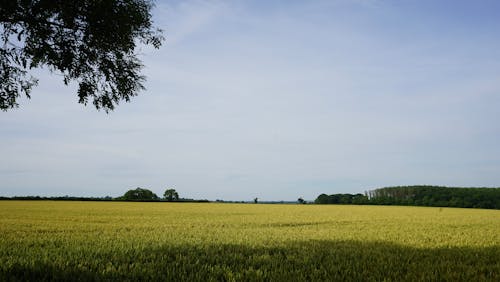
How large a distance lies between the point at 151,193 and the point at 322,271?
119 m

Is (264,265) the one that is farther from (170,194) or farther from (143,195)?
(170,194)

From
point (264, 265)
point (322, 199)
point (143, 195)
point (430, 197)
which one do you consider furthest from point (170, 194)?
point (264, 265)

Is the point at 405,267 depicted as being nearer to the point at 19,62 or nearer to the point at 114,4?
the point at 114,4

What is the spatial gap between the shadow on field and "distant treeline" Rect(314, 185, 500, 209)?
107023 mm

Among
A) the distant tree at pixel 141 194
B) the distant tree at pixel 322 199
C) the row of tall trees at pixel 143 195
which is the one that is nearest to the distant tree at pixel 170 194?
the row of tall trees at pixel 143 195

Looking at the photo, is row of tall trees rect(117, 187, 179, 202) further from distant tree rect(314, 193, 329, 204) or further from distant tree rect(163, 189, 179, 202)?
distant tree rect(314, 193, 329, 204)

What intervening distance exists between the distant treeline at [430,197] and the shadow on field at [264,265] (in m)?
107

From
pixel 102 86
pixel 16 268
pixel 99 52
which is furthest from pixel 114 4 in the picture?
pixel 16 268

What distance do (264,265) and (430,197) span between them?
122072 mm

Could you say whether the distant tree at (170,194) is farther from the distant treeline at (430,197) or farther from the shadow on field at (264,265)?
the shadow on field at (264,265)

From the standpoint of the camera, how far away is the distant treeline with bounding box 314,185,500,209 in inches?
4222

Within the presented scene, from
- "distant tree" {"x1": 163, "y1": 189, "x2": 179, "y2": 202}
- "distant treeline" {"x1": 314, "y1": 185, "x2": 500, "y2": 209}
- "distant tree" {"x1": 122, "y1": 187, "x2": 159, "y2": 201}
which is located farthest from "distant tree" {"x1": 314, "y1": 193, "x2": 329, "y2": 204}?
"distant tree" {"x1": 122, "y1": 187, "x2": 159, "y2": 201}

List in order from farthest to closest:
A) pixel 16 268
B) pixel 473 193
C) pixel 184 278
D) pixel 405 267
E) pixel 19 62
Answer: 1. pixel 473 193
2. pixel 19 62
3. pixel 405 267
4. pixel 16 268
5. pixel 184 278

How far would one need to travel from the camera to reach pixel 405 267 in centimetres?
977
